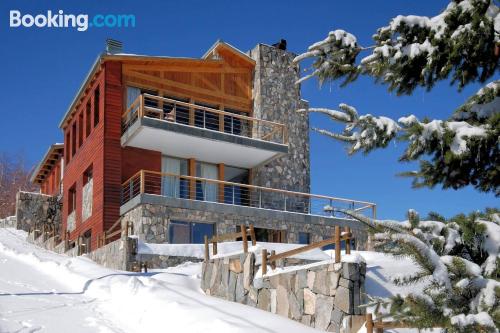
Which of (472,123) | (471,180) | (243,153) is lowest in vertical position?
(471,180)

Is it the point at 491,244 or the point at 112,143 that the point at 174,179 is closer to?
the point at 112,143

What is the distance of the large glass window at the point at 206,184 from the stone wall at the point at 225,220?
173cm

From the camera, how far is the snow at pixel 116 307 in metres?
9.82

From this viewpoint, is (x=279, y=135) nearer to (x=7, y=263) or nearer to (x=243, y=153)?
(x=243, y=153)

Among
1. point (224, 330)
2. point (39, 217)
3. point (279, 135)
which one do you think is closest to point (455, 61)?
point (224, 330)

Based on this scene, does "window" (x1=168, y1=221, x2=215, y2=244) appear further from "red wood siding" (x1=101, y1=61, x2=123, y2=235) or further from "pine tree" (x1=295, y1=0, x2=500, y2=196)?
"pine tree" (x1=295, y1=0, x2=500, y2=196)

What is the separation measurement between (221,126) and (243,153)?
175cm

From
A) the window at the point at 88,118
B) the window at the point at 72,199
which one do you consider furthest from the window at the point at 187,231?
the window at the point at 72,199

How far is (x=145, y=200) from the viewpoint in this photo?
68.3 feet

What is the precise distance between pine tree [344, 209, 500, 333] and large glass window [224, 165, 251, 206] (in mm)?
19898

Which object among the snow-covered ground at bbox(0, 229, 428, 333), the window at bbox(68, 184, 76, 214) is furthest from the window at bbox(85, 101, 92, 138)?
the snow-covered ground at bbox(0, 229, 428, 333)

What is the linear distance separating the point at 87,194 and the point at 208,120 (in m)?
5.97

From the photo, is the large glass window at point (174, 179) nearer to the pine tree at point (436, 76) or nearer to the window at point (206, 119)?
the window at point (206, 119)

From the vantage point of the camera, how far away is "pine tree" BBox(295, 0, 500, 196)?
17.0 ft
